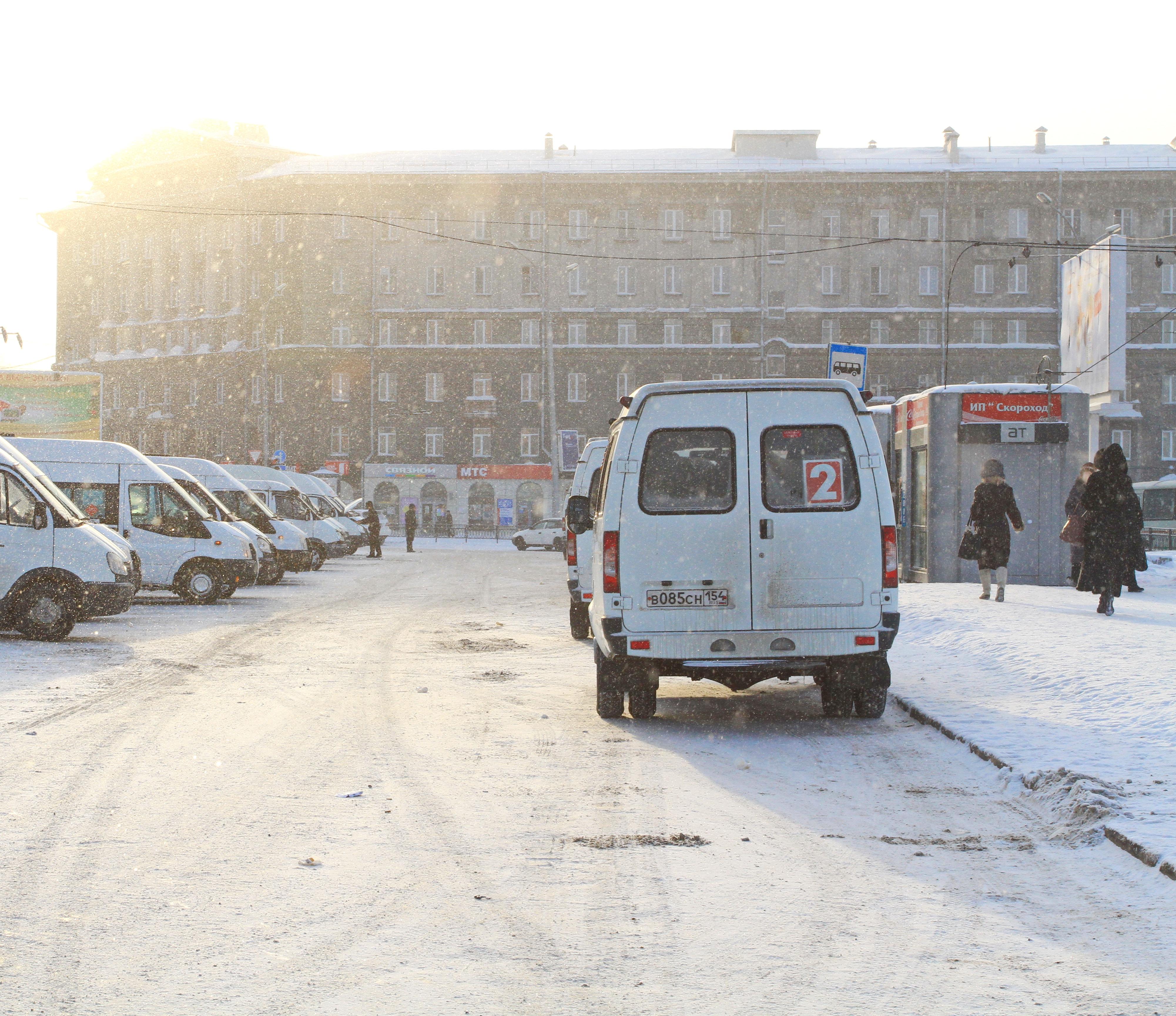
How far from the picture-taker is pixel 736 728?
9078 millimetres

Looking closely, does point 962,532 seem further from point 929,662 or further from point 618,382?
point 618,382

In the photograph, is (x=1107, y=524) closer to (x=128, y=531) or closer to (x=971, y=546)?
(x=971, y=546)

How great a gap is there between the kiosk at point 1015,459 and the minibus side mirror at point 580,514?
11009 mm

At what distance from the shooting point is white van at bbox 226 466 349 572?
32188 mm

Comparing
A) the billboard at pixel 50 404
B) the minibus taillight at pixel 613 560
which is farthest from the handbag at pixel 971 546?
the billboard at pixel 50 404

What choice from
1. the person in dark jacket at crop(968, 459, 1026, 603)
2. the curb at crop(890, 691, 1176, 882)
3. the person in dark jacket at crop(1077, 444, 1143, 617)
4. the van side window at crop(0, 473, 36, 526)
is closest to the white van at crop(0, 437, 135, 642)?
the van side window at crop(0, 473, 36, 526)

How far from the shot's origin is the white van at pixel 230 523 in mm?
21656

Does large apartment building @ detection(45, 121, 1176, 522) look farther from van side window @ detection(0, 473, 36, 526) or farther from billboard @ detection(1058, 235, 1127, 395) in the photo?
van side window @ detection(0, 473, 36, 526)

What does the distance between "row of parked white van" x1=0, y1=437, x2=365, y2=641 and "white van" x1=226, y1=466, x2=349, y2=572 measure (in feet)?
0.12

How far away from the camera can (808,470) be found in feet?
29.0

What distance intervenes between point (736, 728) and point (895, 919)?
14.4ft

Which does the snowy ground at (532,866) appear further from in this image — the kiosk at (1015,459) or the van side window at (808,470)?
the kiosk at (1015,459)

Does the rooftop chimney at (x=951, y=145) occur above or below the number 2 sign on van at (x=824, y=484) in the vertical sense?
above

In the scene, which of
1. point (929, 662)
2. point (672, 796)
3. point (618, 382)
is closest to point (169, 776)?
point (672, 796)
